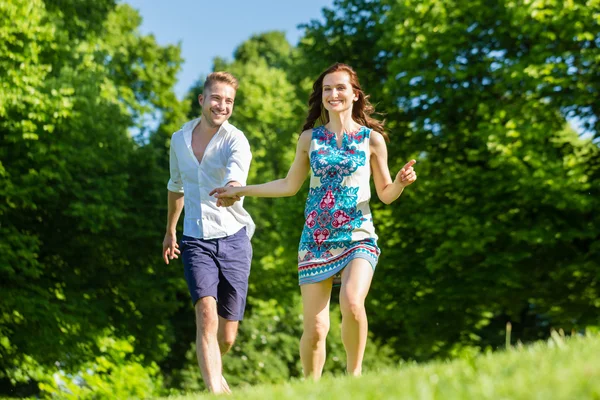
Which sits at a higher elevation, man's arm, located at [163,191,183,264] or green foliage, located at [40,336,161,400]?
man's arm, located at [163,191,183,264]

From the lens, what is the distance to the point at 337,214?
6.40 metres

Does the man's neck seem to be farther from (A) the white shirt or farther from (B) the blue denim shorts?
(B) the blue denim shorts

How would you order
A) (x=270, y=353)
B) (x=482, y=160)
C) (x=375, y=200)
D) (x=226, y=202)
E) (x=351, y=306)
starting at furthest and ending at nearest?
1. (x=270, y=353)
2. (x=375, y=200)
3. (x=482, y=160)
4. (x=226, y=202)
5. (x=351, y=306)

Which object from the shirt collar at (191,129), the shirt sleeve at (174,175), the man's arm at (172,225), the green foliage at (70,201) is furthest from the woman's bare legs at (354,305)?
the green foliage at (70,201)

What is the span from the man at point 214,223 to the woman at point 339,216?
72 centimetres

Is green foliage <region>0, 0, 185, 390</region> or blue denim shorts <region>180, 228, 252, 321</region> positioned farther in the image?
green foliage <region>0, 0, 185, 390</region>

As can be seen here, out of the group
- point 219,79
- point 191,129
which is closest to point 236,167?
point 191,129

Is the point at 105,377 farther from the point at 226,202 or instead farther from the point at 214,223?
the point at 226,202

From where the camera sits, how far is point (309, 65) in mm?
23344

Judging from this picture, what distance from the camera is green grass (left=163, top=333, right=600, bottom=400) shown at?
2811mm

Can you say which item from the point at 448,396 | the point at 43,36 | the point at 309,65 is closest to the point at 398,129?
the point at 309,65

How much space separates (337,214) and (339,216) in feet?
0.07

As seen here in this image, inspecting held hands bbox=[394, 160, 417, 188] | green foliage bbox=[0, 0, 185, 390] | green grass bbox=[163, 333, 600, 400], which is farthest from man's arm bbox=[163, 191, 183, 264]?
green foliage bbox=[0, 0, 185, 390]

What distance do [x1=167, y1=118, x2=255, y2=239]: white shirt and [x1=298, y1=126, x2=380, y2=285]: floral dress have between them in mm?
937
